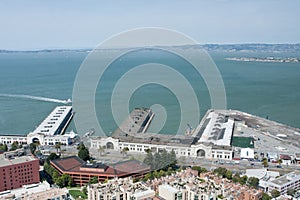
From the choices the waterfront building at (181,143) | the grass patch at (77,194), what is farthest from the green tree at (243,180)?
the grass patch at (77,194)

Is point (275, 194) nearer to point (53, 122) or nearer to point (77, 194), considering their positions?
point (77, 194)

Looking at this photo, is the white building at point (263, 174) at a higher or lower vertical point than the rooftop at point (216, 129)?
lower

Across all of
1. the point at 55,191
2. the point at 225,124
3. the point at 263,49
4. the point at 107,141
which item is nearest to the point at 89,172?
the point at 55,191

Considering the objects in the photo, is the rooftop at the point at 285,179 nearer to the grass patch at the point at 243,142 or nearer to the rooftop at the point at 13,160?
the grass patch at the point at 243,142

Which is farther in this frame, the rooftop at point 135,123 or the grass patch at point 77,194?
the rooftop at point 135,123

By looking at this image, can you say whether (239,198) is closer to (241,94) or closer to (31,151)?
(31,151)

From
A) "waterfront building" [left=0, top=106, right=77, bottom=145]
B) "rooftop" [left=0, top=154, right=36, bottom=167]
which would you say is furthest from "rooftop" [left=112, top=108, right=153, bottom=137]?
"rooftop" [left=0, top=154, right=36, bottom=167]

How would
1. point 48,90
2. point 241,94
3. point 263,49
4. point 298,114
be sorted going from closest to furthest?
point 298,114 < point 241,94 < point 48,90 < point 263,49
